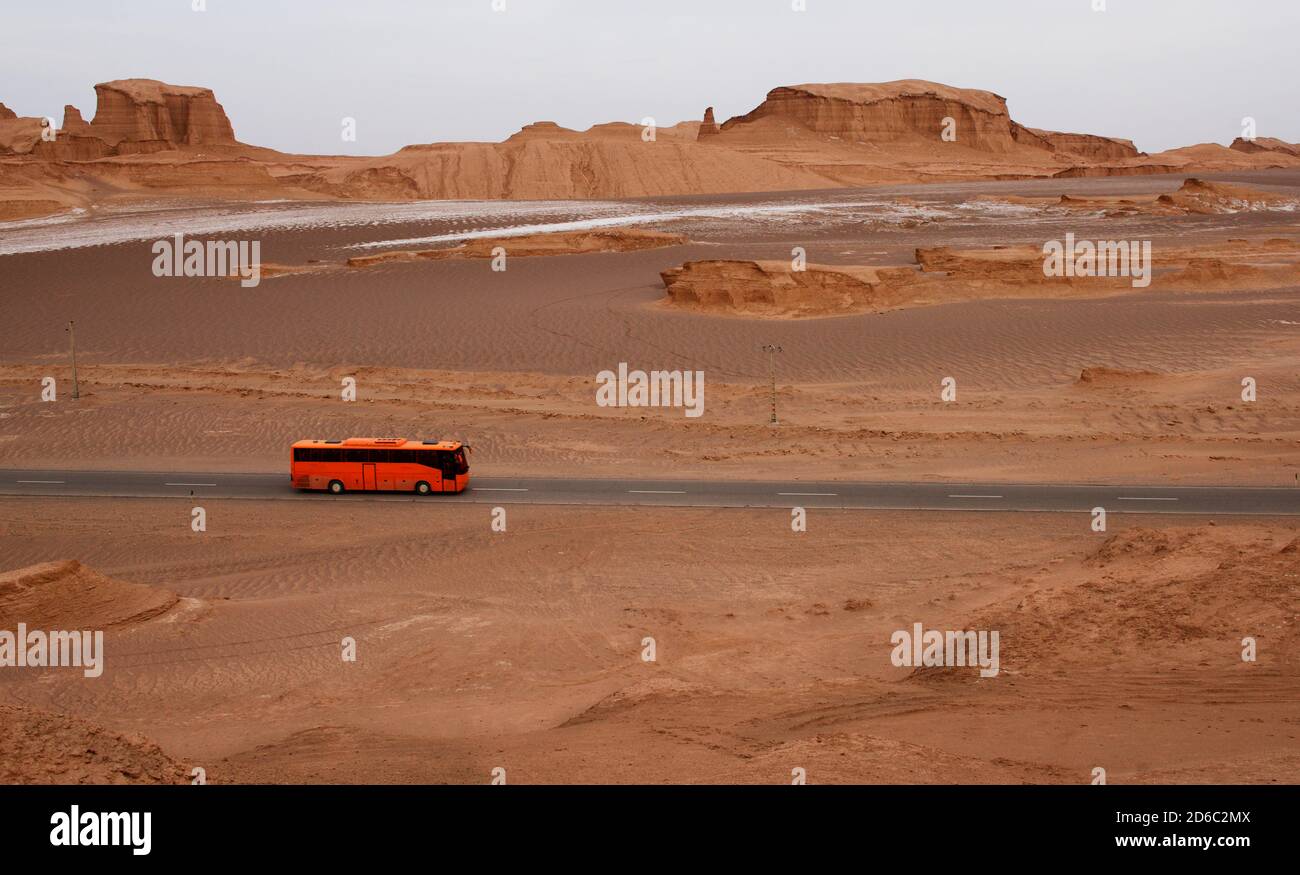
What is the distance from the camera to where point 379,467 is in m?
24.0

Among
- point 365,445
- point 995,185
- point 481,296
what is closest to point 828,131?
point 995,185

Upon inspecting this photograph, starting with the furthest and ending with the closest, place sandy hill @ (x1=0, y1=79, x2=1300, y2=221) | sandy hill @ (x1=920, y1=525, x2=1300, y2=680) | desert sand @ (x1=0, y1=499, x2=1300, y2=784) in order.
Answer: sandy hill @ (x1=0, y1=79, x2=1300, y2=221), sandy hill @ (x1=920, y1=525, x2=1300, y2=680), desert sand @ (x1=0, y1=499, x2=1300, y2=784)

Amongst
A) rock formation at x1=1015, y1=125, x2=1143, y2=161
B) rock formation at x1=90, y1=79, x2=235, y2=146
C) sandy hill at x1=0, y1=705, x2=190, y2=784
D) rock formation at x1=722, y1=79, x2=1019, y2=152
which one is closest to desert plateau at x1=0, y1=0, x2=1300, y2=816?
sandy hill at x1=0, y1=705, x2=190, y2=784

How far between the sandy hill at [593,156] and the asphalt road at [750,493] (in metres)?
68.6

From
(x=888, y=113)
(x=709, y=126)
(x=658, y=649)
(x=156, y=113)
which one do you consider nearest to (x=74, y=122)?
(x=156, y=113)

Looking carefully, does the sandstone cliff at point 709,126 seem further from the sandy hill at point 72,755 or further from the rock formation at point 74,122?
the sandy hill at point 72,755

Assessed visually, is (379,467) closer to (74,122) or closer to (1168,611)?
(1168,611)

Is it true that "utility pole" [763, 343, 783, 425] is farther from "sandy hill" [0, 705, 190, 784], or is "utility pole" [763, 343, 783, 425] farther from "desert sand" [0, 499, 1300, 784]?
"sandy hill" [0, 705, 190, 784]

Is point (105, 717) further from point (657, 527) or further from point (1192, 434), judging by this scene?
point (1192, 434)

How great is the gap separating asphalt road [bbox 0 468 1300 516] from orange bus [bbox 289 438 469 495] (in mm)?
246

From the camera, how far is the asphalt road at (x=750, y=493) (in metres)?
22.3

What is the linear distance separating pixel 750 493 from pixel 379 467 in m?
7.59

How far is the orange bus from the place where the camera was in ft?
78.2
